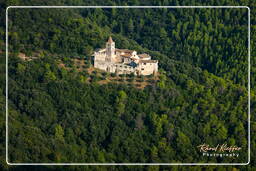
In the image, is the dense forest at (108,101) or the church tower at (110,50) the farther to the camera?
the church tower at (110,50)

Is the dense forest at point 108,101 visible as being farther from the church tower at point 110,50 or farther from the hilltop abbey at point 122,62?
the church tower at point 110,50

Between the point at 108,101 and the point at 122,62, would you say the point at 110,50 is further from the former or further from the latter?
the point at 108,101

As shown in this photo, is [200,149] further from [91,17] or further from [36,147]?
[91,17]

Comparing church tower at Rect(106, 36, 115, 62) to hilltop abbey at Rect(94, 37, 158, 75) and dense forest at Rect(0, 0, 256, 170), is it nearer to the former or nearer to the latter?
hilltop abbey at Rect(94, 37, 158, 75)

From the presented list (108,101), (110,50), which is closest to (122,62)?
(110,50)

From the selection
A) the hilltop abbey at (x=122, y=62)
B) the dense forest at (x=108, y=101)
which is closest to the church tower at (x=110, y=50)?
the hilltop abbey at (x=122, y=62)
